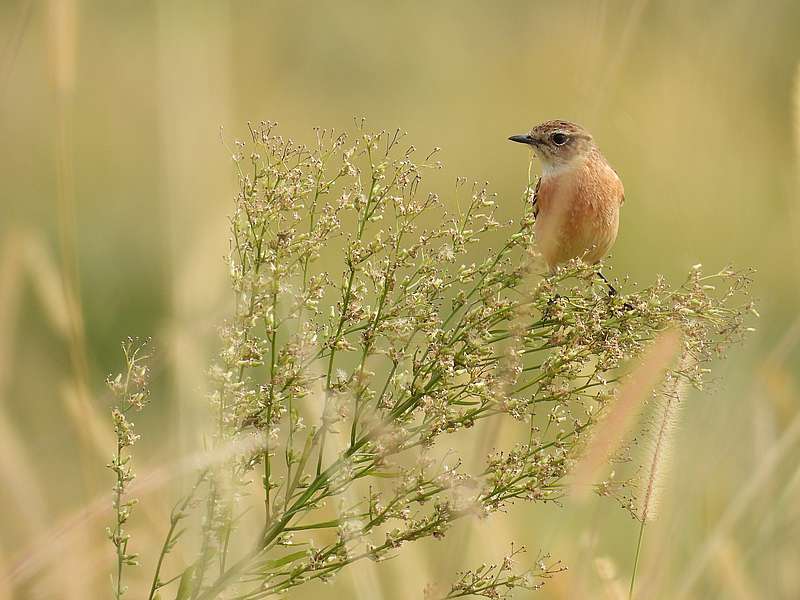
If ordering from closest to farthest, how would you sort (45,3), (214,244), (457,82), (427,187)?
(45,3), (214,244), (427,187), (457,82)

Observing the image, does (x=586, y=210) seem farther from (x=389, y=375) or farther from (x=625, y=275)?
(x=389, y=375)

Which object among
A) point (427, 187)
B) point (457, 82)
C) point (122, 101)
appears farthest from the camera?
point (457, 82)

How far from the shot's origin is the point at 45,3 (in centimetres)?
221

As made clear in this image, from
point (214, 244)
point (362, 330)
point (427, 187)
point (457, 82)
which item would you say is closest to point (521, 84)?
point (457, 82)

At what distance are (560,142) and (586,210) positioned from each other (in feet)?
1.15

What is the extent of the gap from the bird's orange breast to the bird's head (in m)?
0.03

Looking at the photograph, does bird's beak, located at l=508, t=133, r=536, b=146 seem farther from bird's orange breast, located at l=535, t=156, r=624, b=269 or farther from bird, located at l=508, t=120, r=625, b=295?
bird's orange breast, located at l=535, t=156, r=624, b=269

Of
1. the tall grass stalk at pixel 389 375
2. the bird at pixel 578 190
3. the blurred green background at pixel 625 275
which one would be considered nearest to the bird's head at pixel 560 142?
the bird at pixel 578 190

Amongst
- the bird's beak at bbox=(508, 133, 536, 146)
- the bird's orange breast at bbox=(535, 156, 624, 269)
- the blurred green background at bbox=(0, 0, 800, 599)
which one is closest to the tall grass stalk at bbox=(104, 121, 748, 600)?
the blurred green background at bbox=(0, 0, 800, 599)

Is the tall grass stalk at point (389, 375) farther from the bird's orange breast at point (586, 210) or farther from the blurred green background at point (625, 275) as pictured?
the bird's orange breast at point (586, 210)

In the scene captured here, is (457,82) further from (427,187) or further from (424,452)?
(424,452)

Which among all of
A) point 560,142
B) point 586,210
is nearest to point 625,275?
point 586,210

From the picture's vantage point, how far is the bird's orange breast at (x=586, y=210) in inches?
122

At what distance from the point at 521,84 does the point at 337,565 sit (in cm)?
818
